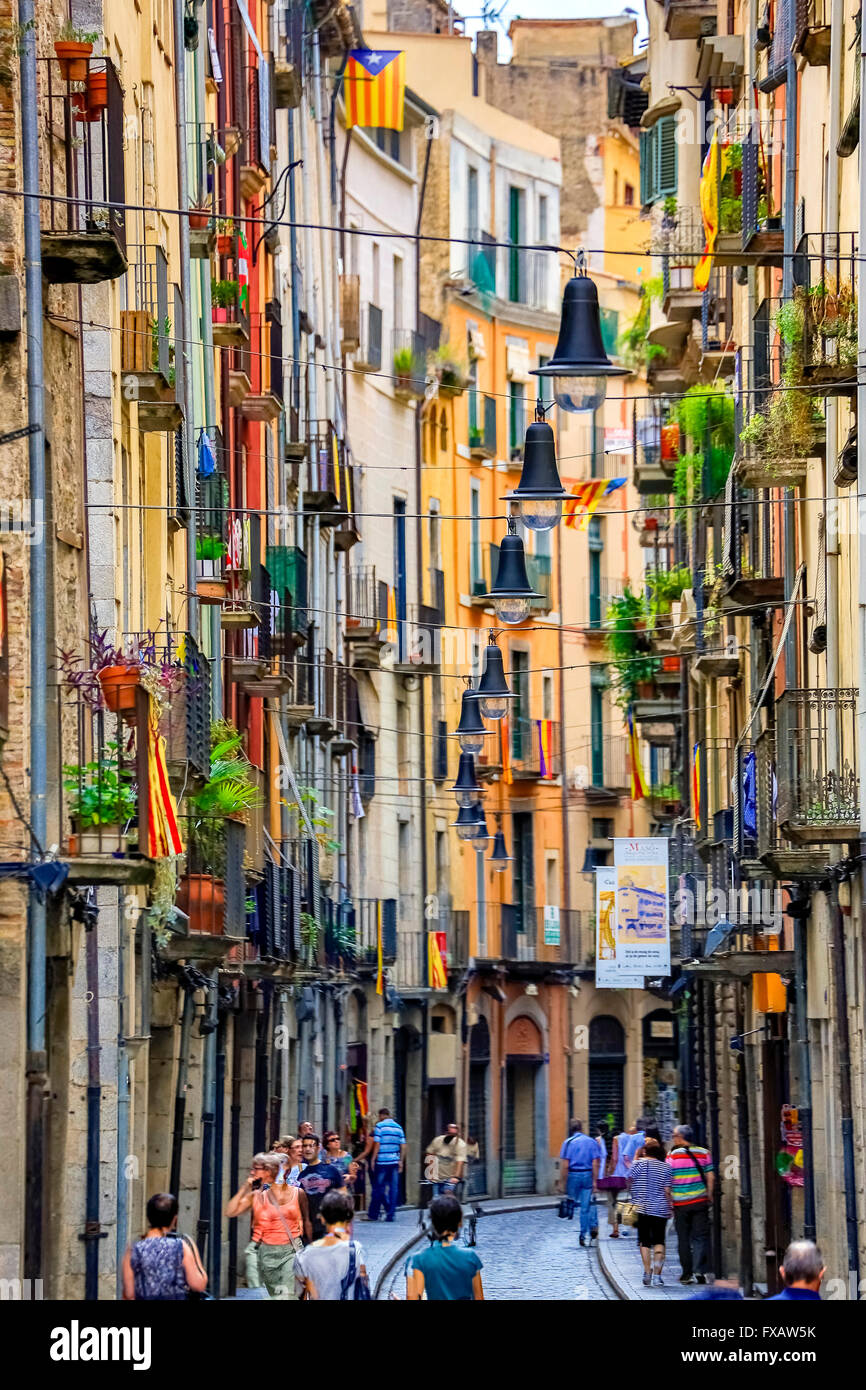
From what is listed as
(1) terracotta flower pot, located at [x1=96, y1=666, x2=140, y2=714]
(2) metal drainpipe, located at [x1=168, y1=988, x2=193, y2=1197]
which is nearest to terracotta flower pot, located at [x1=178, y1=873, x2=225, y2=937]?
(2) metal drainpipe, located at [x1=168, y1=988, x2=193, y2=1197]

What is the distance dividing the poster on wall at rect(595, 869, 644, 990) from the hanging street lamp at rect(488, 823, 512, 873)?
88.4ft

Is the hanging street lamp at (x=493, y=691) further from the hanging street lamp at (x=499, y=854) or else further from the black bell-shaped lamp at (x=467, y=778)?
the hanging street lamp at (x=499, y=854)

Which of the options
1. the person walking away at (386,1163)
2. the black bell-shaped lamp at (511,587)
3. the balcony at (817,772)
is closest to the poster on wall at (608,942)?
the black bell-shaped lamp at (511,587)

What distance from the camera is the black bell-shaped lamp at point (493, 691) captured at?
35594 mm

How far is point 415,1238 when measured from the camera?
38.7 m

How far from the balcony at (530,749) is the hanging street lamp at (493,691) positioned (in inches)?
927

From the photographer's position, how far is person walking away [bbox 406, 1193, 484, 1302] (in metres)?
14.1

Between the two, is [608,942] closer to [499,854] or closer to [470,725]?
[470,725]

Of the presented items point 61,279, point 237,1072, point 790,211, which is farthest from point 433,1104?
point 61,279

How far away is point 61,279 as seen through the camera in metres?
18.6

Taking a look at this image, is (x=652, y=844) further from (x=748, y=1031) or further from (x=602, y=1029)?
(x=602, y=1029)

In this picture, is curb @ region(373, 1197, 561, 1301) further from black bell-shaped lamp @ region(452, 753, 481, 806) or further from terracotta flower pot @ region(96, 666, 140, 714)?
black bell-shaped lamp @ region(452, 753, 481, 806)

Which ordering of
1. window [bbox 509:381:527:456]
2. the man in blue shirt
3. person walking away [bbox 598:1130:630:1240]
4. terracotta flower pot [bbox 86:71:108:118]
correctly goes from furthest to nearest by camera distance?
window [bbox 509:381:527:456]
person walking away [bbox 598:1130:630:1240]
the man in blue shirt
terracotta flower pot [bbox 86:71:108:118]

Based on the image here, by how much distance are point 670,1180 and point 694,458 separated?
9.69 metres
